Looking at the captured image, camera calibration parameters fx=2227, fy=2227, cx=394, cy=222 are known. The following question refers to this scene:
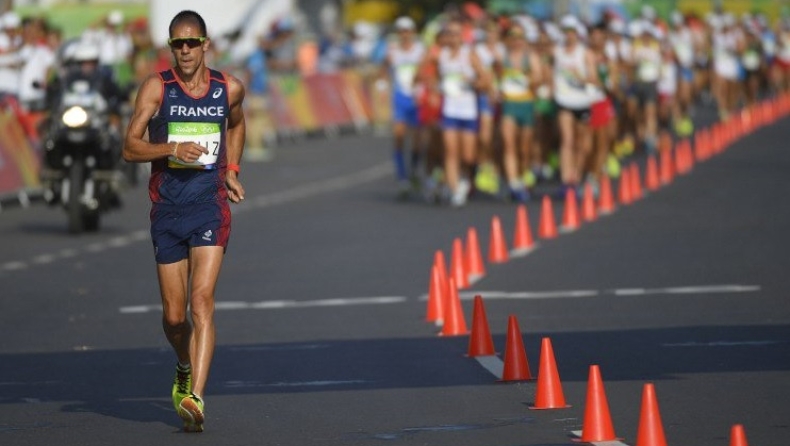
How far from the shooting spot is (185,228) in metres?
10.1

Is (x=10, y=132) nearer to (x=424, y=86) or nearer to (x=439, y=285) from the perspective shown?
(x=424, y=86)

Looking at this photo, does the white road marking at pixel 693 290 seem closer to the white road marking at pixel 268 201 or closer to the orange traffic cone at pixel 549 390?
the white road marking at pixel 268 201

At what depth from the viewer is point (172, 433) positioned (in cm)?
980

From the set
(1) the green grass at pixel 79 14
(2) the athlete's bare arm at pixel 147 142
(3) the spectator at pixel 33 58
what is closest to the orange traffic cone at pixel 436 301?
(2) the athlete's bare arm at pixel 147 142

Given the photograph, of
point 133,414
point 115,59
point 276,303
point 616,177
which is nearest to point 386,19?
point 115,59

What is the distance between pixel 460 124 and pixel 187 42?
15.6 meters

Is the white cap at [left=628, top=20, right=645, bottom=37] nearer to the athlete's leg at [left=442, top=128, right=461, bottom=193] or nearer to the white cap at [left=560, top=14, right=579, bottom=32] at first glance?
the white cap at [left=560, top=14, right=579, bottom=32]

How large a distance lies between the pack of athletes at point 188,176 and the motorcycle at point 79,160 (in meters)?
11.2

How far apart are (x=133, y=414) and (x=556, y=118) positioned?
16965 millimetres

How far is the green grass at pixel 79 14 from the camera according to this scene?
4588 cm

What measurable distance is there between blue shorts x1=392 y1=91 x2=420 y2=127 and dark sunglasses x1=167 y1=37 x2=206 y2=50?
16.2 metres

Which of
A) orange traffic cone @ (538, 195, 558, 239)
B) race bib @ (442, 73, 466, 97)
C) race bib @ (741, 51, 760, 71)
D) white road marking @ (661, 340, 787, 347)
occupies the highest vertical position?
race bib @ (741, 51, 760, 71)

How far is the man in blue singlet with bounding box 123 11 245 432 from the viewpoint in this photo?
998 cm

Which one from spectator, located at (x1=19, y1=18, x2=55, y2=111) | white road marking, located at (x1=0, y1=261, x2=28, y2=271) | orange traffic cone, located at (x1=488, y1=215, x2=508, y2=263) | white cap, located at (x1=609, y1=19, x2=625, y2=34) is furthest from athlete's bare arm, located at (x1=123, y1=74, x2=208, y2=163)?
white cap, located at (x1=609, y1=19, x2=625, y2=34)
